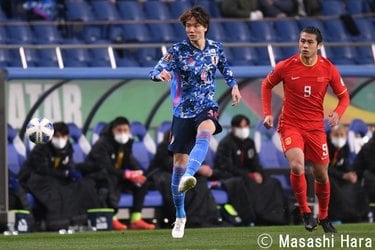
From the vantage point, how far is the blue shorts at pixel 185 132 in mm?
15391

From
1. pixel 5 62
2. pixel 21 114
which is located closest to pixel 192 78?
pixel 21 114

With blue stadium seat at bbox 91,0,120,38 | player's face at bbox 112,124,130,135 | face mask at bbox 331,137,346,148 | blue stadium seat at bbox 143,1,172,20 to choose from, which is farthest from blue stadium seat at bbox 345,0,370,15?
player's face at bbox 112,124,130,135

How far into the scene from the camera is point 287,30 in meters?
27.2

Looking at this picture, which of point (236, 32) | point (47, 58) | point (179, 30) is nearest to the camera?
point (47, 58)

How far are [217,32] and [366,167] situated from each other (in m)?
5.35

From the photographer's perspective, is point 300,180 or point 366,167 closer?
point 300,180

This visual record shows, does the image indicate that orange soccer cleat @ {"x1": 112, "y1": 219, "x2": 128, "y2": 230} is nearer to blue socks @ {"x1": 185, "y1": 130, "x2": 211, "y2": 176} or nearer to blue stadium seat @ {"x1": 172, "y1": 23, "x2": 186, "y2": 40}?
blue socks @ {"x1": 185, "y1": 130, "x2": 211, "y2": 176}

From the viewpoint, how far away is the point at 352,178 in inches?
861

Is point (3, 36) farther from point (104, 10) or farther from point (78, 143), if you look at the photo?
point (78, 143)

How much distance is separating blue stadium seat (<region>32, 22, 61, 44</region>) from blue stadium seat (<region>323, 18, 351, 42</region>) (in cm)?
515

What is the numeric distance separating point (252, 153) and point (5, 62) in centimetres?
444

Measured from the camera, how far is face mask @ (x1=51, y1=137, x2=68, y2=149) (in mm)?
20516

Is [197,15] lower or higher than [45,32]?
lower

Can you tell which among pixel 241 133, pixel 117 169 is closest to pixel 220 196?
pixel 241 133
